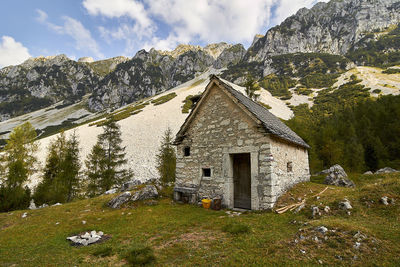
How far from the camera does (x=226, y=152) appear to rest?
32.2 ft

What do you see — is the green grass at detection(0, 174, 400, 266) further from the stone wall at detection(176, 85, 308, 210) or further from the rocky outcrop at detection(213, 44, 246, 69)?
the rocky outcrop at detection(213, 44, 246, 69)

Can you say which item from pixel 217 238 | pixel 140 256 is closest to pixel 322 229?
pixel 217 238

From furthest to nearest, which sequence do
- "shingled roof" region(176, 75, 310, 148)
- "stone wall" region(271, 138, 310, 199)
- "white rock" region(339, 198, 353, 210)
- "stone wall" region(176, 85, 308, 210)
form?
"stone wall" region(271, 138, 310, 199)
"shingled roof" region(176, 75, 310, 148)
"stone wall" region(176, 85, 308, 210)
"white rock" region(339, 198, 353, 210)

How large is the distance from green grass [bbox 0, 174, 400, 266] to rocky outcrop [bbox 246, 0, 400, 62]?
15236 cm

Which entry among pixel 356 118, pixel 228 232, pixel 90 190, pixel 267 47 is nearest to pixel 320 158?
pixel 356 118

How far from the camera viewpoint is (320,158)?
2598 centimetres

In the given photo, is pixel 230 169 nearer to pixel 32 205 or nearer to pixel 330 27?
pixel 32 205

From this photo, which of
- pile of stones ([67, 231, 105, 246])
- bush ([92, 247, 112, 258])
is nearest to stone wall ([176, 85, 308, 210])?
pile of stones ([67, 231, 105, 246])

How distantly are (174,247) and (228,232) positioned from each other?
5.88 feet

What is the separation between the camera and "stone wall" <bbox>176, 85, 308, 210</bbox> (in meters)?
8.55

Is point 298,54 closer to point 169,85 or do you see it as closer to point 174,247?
point 169,85

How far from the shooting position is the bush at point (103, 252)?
203 inches

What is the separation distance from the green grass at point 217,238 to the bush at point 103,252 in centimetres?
3

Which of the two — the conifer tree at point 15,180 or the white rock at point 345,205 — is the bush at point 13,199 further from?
the white rock at point 345,205
